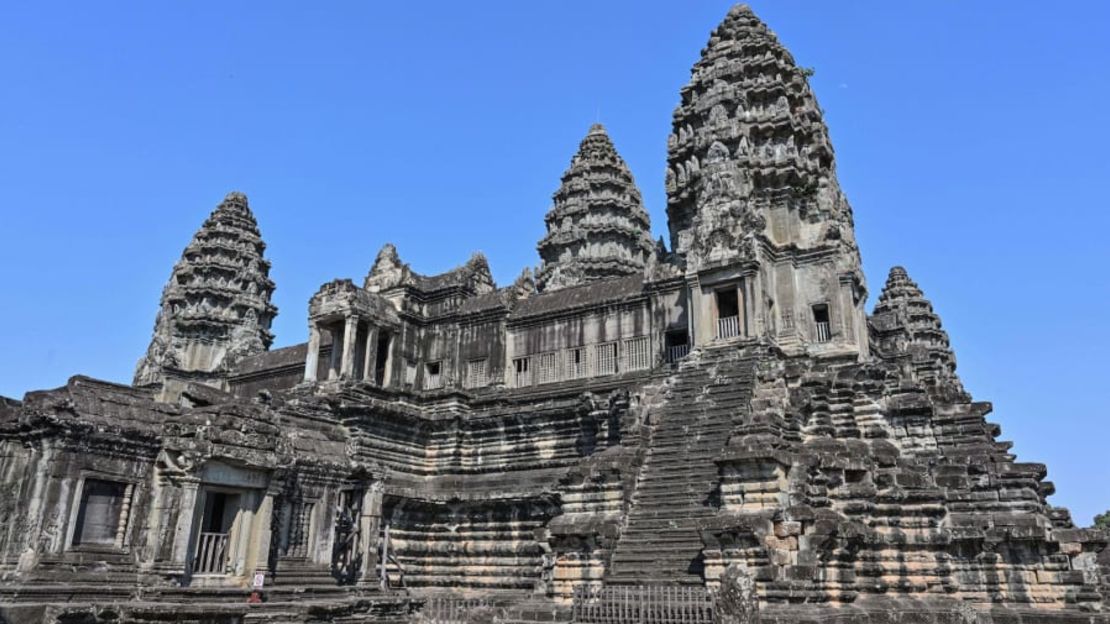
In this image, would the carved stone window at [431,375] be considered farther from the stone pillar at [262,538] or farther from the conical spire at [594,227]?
the conical spire at [594,227]

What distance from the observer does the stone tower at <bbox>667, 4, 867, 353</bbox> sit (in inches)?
994

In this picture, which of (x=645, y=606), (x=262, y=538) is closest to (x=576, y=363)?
(x=262, y=538)

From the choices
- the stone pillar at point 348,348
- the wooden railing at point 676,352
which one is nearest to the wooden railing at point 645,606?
the wooden railing at point 676,352

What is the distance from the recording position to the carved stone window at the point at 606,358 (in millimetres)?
28641

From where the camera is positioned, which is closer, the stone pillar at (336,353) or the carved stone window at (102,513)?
the carved stone window at (102,513)

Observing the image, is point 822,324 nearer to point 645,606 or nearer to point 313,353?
point 645,606

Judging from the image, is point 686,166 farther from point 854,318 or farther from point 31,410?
point 31,410

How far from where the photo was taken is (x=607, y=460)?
21188 millimetres

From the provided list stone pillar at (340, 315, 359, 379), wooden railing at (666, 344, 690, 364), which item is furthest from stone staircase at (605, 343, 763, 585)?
stone pillar at (340, 315, 359, 379)

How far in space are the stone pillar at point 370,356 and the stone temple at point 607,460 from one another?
0.12m

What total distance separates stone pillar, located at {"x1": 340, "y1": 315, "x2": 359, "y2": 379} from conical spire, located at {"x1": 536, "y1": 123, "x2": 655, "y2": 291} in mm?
18436

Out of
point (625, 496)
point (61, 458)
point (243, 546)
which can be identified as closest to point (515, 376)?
point (625, 496)

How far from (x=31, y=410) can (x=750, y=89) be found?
73.9 ft

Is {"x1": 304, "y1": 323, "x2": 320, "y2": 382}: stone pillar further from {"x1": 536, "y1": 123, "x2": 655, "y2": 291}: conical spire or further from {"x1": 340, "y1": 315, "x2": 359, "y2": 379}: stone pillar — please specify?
{"x1": 536, "y1": 123, "x2": 655, "y2": 291}: conical spire
